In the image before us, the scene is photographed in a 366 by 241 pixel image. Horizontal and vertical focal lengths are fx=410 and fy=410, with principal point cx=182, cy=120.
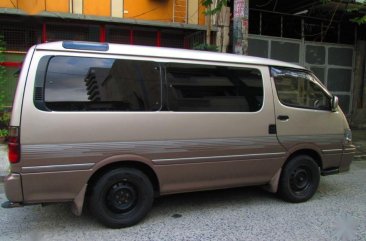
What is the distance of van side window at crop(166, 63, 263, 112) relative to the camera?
500 cm

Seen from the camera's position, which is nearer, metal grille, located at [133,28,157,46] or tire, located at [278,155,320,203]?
tire, located at [278,155,320,203]

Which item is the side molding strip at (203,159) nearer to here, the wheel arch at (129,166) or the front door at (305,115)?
the wheel arch at (129,166)

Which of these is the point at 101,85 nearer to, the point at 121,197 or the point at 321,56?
the point at 121,197

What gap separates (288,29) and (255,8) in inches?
61.4

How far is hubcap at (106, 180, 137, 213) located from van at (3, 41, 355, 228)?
1cm

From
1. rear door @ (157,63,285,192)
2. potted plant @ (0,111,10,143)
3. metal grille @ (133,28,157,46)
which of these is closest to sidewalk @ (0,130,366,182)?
potted plant @ (0,111,10,143)

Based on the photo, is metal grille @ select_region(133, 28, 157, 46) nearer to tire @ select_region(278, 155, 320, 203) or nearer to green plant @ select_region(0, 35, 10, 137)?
green plant @ select_region(0, 35, 10, 137)

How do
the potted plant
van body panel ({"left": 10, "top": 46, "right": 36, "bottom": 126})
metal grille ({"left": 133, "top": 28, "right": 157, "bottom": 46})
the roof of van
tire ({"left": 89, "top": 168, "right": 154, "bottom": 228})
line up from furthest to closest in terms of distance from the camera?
metal grille ({"left": 133, "top": 28, "right": 157, "bottom": 46}) < the potted plant < tire ({"left": 89, "top": 168, "right": 154, "bottom": 228}) < the roof of van < van body panel ({"left": 10, "top": 46, "right": 36, "bottom": 126})

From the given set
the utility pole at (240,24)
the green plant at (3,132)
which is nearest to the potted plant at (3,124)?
the green plant at (3,132)

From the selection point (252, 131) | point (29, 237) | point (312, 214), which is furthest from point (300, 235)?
point (29, 237)

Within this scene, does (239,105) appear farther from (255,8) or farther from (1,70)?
(255,8)

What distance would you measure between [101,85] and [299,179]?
3205 mm

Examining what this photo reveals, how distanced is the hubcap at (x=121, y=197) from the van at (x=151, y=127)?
0.04 ft

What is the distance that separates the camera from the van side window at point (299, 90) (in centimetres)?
576
